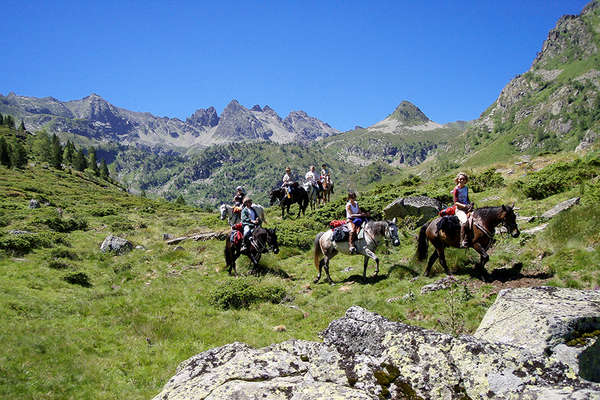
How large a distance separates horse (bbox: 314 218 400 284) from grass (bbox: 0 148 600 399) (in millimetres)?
1028

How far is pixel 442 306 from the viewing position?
1002cm

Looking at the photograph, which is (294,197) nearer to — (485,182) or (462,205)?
(485,182)

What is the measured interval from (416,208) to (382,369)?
17664 mm

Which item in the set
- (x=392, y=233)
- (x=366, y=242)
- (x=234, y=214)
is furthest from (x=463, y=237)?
(x=234, y=214)

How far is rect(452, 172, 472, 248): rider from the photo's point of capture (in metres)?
11.8

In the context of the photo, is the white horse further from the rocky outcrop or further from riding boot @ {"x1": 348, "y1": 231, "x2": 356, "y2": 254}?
the rocky outcrop

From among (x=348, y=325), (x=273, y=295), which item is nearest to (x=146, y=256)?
(x=273, y=295)

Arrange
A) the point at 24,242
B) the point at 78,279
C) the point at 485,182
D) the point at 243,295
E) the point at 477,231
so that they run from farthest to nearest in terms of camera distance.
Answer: the point at 485,182 → the point at 24,242 → the point at 78,279 → the point at 243,295 → the point at 477,231

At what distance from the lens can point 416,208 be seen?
811 inches

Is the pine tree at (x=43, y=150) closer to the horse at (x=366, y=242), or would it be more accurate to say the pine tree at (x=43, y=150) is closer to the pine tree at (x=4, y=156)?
the pine tree at (x=4, y=156)

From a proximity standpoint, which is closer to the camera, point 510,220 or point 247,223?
point 510,220

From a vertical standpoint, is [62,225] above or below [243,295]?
above

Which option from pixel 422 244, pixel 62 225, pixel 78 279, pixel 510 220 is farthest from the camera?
pixel 62 225

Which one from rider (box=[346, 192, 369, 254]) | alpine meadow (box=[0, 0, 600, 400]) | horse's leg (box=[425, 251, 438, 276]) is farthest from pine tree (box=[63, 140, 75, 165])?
horse's leg (box=[425, 251, 438, 276])
